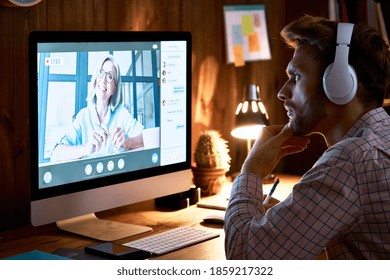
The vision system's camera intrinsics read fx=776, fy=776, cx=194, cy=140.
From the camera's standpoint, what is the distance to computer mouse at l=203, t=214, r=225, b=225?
221cm

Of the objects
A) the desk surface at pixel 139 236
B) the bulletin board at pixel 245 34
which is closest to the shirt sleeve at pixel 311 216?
the desk surface at pixel 139 236

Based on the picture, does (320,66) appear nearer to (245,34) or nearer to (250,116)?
(250,116)

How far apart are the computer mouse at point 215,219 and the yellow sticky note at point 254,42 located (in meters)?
0.99

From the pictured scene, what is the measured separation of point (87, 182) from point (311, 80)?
634mm

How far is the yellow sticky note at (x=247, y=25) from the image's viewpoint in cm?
297

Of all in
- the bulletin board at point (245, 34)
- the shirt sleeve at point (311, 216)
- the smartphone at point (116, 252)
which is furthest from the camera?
the bulletin board at point (245, 34)

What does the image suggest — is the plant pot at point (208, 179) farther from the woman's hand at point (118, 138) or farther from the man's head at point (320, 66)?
the man's head at point (320, 66)

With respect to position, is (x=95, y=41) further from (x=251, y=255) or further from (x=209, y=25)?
(x=209, y=25)

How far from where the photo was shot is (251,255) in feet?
5.30

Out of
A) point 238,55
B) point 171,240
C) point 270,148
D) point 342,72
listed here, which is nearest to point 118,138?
point 171,240

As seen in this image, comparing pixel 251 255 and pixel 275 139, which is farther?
pixel 275 139

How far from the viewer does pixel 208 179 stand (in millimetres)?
2553
